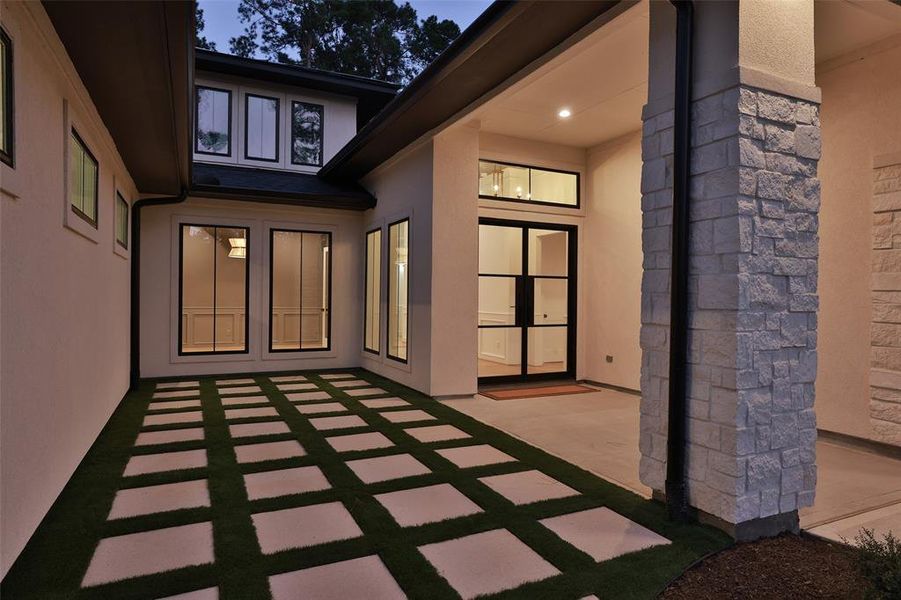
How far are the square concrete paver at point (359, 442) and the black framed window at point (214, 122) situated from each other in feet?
19.6

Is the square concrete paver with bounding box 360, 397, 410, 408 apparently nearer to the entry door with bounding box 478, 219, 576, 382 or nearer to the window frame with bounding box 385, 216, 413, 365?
the window frame with bounding box 385, 216, 413, 365

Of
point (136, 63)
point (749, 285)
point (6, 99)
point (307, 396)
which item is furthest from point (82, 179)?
point (749, 285)

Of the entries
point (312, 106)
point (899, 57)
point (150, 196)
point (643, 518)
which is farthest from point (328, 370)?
point (899, 57)

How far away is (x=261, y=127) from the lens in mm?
8586

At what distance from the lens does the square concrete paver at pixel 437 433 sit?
13.7ft

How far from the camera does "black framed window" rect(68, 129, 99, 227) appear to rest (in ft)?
10.7

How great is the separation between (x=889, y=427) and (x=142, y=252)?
7766 millimetres

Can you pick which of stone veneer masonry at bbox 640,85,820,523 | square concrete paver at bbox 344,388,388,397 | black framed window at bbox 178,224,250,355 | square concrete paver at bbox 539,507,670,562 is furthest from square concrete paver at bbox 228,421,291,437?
black framed window at bbox 178,224,250,355

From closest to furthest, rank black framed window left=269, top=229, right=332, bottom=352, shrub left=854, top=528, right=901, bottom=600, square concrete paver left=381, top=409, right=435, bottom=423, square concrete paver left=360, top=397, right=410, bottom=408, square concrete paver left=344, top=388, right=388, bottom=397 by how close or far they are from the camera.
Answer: shrub left=854, top=528, right=901, bottom=600
square concrete paver left=381, top=409, right=435, bottom=423
square concrete paver left=360, top=397, right=410, bottom=408
square concrete paver left=344, top=388, right=388, bottom=397
black framed window left=269, top=229, right=332, bottom=352

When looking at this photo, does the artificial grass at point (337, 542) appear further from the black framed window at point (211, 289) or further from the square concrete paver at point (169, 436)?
the black framed window at point (211, 289)

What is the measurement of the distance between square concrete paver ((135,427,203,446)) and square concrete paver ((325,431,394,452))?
3.45 feet

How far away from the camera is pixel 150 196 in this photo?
259 inches

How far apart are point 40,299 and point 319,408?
114 inches

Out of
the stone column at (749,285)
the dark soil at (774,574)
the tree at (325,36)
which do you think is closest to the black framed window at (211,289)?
the stone column at (749,285)
